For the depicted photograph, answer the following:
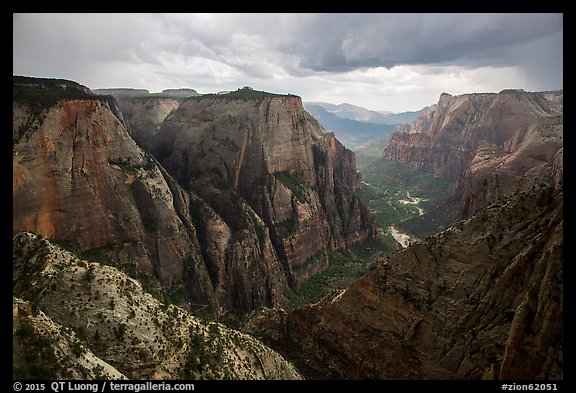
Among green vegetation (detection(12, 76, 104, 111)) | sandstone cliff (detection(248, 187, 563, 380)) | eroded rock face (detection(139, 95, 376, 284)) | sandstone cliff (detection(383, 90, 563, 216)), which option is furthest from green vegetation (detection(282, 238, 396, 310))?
green vegetation (detection(12, 76, 104, 111))

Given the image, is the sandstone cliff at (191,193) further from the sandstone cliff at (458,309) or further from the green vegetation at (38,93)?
the sandstone cliff at (458,309)

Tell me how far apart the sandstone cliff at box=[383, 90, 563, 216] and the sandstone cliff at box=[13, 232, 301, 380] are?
162 ft

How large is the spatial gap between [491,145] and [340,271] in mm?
67295

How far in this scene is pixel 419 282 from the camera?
106ft

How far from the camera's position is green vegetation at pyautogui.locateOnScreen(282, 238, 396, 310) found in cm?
7019

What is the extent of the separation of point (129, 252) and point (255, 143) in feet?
117

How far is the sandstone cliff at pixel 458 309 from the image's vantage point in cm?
2098

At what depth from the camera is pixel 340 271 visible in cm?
8200

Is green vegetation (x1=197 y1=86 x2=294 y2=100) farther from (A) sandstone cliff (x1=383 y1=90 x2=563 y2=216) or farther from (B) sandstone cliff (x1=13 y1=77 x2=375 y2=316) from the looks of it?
(A) sandstone cliff (x1=383 y1=90 x2=563 y2=216)

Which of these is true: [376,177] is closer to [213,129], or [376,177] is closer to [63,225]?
[213,129]

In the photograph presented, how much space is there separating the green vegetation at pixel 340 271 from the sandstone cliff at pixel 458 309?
76.4 ft
